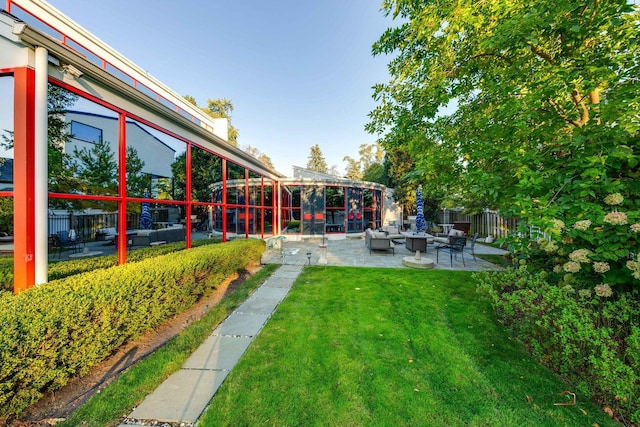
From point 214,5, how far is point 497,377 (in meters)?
14.1

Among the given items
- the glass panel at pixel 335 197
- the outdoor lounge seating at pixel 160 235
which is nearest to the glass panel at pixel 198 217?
the outdoor lounge seating at pixel 160 235

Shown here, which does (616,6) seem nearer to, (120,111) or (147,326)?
(120,111)

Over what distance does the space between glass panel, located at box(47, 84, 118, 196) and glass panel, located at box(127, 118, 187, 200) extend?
11.9 inches

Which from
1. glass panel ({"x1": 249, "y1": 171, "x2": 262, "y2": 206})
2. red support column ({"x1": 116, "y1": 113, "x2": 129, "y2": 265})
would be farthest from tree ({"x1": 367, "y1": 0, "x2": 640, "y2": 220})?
glass panel ({"x1": 249, "y1": 171, "x2": 262, "y2": 206})

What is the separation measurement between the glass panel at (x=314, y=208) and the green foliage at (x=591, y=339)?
11.2 m

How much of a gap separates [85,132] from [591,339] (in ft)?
21.5

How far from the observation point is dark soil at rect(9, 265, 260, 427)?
2017 mm

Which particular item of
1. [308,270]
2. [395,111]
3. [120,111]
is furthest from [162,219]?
[395,111]

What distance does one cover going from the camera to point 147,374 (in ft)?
8.26

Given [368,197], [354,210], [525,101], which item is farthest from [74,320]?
[368,197]

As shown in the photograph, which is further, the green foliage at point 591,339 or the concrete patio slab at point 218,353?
the concrete patio slab at point 218,353

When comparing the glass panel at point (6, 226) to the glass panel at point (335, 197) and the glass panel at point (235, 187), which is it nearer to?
the glass panel at point (235, 187)

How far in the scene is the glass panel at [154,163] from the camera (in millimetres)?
4176

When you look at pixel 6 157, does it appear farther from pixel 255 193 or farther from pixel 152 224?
pixel 255 193
